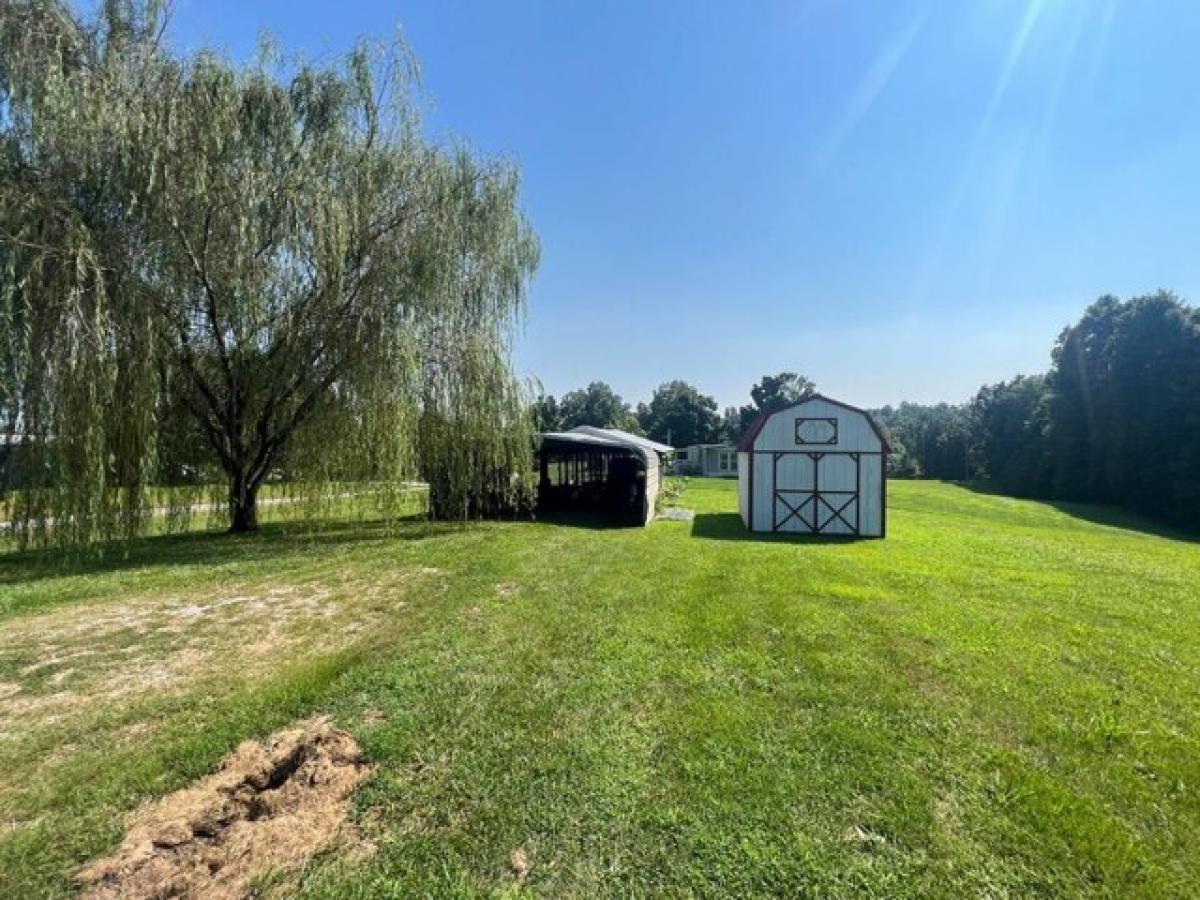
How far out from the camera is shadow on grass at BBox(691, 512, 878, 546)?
472 inches

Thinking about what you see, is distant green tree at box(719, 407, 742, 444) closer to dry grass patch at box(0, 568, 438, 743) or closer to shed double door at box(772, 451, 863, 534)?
shed double door at box(772, 451, 863, 534)

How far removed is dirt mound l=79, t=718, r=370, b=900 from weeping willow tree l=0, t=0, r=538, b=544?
514cm

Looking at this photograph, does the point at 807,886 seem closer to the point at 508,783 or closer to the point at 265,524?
the point at 508,783

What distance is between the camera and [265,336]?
9164 millimetres

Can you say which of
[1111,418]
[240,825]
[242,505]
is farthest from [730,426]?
[240,825]

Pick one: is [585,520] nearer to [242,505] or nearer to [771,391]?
[242,505]

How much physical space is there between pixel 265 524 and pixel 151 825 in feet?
35.9

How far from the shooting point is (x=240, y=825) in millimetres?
2580

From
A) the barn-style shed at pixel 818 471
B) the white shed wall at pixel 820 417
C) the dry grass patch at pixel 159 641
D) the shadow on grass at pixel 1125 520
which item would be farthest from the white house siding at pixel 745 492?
the shadow on grass at pixel 1125 520

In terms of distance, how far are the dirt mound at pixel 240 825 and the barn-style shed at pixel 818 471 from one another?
11729 mm

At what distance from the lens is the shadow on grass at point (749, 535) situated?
11977mm

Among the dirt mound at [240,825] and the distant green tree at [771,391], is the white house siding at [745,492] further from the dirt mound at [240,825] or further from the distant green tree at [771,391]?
the distant green tree at [771,391]

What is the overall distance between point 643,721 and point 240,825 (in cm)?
222

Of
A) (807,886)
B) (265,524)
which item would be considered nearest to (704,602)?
(807,886)
